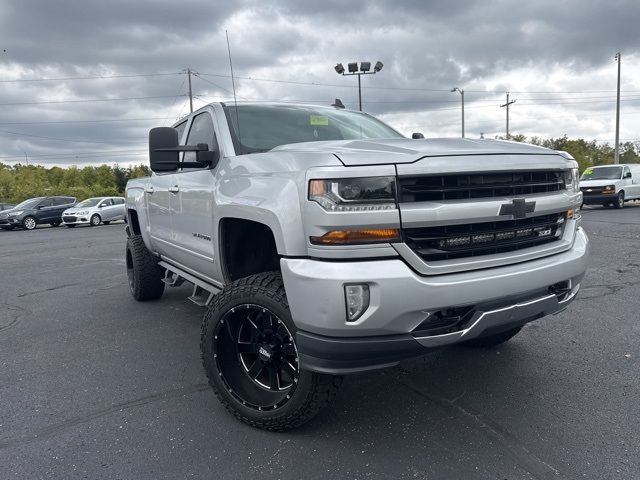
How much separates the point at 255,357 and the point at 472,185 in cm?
158

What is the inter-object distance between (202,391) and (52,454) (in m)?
0.97

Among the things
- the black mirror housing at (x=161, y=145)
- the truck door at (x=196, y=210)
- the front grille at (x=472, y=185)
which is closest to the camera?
the front grille at (x=472, y=185)

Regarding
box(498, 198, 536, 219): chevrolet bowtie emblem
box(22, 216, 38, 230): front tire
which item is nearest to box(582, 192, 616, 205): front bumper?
box(498, 198, 536, 219): chevrolet bowtie emblem

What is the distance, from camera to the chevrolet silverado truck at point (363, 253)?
7.37 feet

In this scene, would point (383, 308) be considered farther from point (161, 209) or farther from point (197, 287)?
point (161, 209)

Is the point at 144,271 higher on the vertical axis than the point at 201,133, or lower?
lower

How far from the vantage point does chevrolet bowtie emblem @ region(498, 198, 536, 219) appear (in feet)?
8.36

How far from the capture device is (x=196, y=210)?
3709 mm

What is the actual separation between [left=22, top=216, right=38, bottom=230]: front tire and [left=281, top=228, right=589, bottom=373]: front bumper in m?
25.9

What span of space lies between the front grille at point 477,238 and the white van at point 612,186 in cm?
1871

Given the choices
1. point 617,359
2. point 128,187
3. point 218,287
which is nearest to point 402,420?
point 218,287

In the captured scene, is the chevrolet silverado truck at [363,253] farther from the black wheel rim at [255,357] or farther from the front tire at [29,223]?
the front tire at [29,223]

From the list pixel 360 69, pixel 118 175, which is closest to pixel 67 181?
pixel 118 175

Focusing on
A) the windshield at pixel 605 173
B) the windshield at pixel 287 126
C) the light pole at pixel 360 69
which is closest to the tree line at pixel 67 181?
the light pole at pixel 360 69
